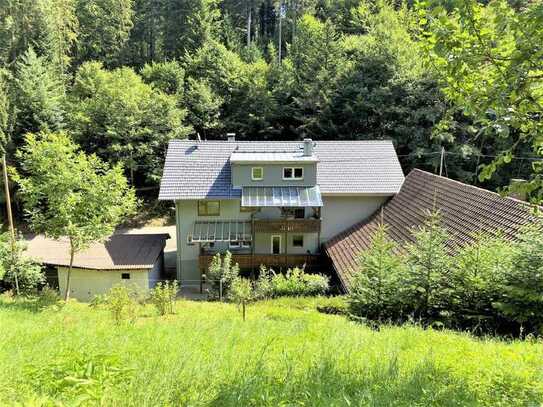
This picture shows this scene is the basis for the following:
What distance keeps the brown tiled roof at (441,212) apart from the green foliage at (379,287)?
351 centimetres

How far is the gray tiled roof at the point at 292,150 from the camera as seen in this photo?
757 inches

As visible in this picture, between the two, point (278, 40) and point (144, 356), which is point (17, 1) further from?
point (144, 356)

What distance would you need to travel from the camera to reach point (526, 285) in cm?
768

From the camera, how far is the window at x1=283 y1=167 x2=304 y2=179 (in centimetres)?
1975

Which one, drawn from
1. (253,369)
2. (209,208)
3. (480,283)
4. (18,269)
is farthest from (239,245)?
(253,369)

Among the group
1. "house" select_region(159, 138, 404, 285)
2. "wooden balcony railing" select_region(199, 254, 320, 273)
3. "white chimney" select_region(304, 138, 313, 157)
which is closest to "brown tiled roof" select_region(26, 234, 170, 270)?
"house" select_region(159, 138, 404, 285)

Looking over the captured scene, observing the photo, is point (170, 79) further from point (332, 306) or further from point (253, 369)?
point (253, 369)

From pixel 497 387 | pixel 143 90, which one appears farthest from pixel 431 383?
pixel 143 90

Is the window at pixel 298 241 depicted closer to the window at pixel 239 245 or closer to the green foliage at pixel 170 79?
the window at pixel 239 245

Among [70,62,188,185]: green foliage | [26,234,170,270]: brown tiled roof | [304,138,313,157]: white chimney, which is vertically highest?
[70,62,188,185]: green foliage

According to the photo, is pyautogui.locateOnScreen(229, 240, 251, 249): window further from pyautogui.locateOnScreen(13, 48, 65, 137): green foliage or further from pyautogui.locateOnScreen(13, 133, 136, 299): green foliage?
pyautogui.locateOnScreen(13, 48, 65, 137): green foliage

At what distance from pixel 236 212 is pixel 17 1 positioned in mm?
27837

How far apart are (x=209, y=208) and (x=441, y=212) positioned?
1082 cm

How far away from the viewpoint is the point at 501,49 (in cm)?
368
